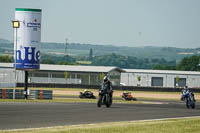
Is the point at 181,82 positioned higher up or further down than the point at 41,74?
further down

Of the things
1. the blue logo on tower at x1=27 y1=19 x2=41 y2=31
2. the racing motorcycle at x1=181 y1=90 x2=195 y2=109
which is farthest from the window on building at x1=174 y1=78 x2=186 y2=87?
the racing motorcycle at x1=181 y1=90 x2=195 y2=109

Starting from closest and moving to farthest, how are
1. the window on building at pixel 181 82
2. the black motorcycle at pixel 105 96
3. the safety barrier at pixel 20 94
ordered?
the black motorcycle at pixel 105 96 < the safety barrier at pixel 20 94 < the window on building at pixel 181 82

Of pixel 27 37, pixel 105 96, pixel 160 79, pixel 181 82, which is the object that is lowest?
pixel 181 82

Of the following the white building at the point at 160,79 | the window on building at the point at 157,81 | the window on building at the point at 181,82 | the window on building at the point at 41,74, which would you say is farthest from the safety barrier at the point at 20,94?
the window on building at the point at 157,81

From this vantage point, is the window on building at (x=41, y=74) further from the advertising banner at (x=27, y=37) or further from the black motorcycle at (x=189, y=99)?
the black motorcycle at (x=189, y=99)

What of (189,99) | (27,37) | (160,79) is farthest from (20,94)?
(160,79)

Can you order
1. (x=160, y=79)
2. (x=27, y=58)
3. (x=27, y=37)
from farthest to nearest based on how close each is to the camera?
(x=160, y=79) < (x=27, y=58) < (x=27, y=37)

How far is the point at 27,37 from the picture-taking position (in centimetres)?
4497

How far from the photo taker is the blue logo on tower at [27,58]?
4556cm

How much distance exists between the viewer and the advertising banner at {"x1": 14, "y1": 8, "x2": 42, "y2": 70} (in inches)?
1745

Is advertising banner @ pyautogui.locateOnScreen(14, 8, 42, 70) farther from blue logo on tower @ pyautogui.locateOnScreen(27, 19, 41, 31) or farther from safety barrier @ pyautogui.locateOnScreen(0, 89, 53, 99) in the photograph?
safety barrier @ pyautogui.locateOnScreen(0, 89, 53, 99)

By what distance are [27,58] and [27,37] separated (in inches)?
76.8

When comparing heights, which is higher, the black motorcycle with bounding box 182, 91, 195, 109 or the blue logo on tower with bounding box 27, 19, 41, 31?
the blue logo on tower with bounding box 27, 19, 41, 31

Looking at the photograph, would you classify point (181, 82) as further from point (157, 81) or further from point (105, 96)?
point (105, 96)
